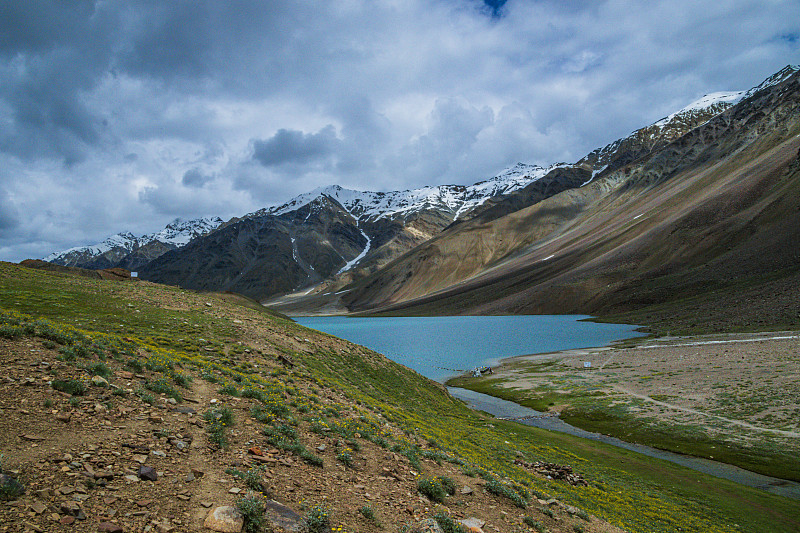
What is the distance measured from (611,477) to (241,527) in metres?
20.9

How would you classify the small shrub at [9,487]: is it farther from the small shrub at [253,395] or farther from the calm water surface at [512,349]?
the calm water surface at [512,349]

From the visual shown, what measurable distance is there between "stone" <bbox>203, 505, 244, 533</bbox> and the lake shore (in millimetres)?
29441

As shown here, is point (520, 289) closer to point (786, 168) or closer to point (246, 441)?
point (786, 168)

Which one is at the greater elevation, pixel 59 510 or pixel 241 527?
pixel 59 510

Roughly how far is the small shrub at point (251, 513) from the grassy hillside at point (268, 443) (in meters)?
0.49

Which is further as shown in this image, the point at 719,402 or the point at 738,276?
the point at 738,276

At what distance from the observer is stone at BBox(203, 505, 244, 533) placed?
6840 millimetres

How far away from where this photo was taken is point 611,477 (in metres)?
21.2

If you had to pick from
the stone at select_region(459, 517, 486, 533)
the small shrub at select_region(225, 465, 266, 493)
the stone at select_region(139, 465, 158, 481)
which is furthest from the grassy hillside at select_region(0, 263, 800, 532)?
the stone at select_region(459, 517, 486, 533)

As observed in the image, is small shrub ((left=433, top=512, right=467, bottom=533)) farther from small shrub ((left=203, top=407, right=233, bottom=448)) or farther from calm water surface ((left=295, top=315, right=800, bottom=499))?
calm water surface ((left=295, top=315, right=800, bottom=499))

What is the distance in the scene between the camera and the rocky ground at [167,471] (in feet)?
21.5

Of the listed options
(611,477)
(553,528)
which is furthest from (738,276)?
(553,528)

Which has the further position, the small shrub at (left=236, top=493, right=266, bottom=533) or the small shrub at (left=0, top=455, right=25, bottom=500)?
the small shrub at (left=236, top=493, right=266, bottom=533)

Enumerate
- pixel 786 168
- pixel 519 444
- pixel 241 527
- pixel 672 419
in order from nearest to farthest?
1. pixel 241 527
2. pixel 519 444
3. pixel 672 419
4. pixel 786 168
